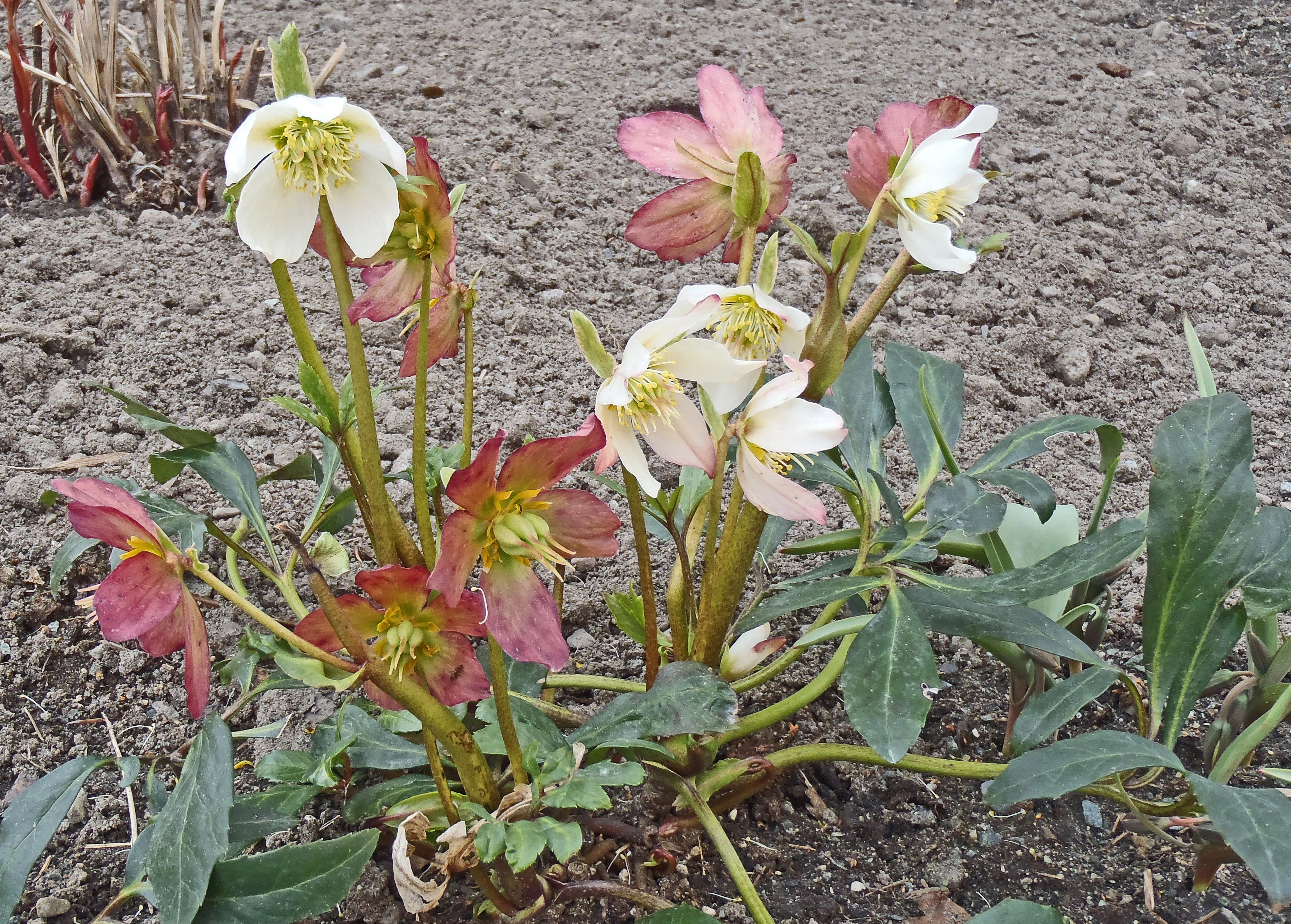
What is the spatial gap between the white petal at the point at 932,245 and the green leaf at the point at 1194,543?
310 mm

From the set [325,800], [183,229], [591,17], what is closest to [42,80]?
[183,229]

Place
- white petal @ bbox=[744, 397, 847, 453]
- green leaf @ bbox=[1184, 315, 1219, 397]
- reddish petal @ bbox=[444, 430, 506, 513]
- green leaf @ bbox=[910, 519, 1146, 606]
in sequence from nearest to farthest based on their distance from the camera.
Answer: reddish petal @ bbox=[444, 430, 506, 513]
white petal @ bbox=[744, 397, 847, 453]
green leaf @ bbox=[910, 519, 1146, 606]
green leaf @ bbox=[1184, 315, 1219, 397]

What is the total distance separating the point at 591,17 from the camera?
94.0 inches

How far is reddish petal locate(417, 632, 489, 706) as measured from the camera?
72cm

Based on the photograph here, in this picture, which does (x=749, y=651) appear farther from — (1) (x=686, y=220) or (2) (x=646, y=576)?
(1) (x=686, y=220)

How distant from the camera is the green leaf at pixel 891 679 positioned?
77 cm

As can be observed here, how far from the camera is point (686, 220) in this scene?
830 millimetres

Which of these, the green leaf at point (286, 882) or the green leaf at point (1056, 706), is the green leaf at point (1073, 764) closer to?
the green leaf at point (1056, 706)

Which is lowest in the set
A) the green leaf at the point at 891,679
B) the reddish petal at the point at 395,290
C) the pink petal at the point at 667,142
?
the green leaf at the point at 891,679

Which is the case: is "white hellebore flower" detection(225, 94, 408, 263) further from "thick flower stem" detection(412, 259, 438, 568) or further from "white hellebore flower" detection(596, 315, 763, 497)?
"white hellebore flower" detection(596, 315, 763, 497)

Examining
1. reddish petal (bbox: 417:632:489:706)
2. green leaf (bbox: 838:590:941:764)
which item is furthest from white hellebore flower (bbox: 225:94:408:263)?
green leaf (bbox: 838:590:941:764)

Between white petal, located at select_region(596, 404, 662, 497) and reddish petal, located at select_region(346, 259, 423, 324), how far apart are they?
0.56ft

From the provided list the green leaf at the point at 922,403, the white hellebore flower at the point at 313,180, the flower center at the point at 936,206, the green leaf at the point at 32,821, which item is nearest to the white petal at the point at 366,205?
the white hellebore flower at the point at 313,180

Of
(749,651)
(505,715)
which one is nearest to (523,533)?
(505,715)
